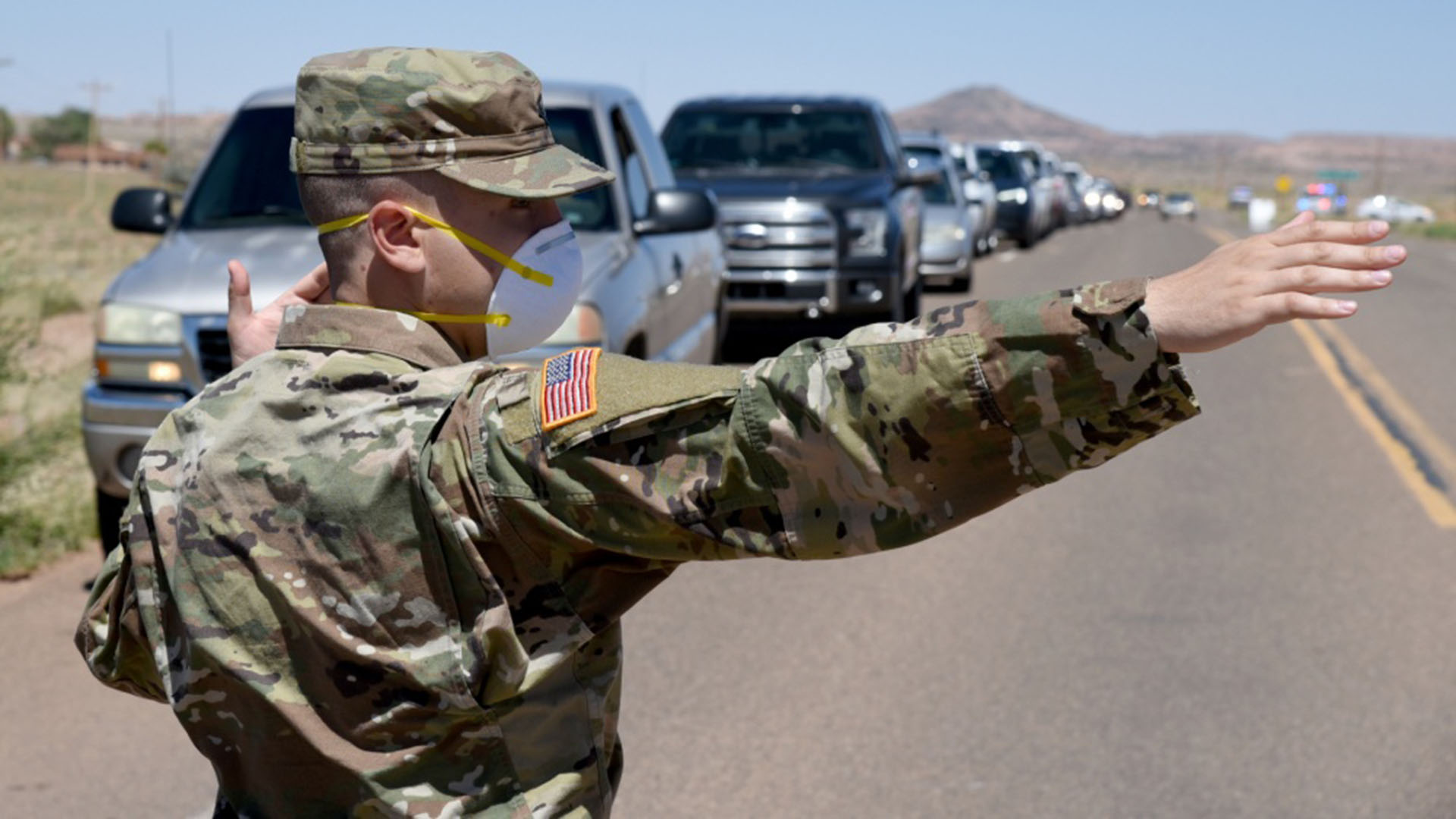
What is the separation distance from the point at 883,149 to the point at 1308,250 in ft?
42.8

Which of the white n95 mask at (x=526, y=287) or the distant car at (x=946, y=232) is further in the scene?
the distant car at (x=946, y=232)

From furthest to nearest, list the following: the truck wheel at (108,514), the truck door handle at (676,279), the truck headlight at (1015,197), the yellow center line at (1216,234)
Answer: the yellow center line at (1216,234) < the truck headlight at (1015,197) < the truck door handle at (676,279) < the truck wheel at (108,514)

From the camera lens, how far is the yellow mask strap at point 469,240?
1.87m

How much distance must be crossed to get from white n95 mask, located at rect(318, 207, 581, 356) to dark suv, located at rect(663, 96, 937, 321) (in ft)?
35.4

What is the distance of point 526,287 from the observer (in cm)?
200

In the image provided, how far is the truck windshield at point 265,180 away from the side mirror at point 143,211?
0.13 m

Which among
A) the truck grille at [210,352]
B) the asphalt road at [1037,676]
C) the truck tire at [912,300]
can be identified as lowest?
the truck tire at [912,300]

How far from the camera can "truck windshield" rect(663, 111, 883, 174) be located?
1423cm

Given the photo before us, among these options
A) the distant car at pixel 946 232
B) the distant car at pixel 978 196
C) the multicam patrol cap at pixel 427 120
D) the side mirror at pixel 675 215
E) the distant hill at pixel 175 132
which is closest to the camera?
the multicam patrol cap at pixel 427 120

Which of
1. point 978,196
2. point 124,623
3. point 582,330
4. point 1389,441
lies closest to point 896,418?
point 124,623

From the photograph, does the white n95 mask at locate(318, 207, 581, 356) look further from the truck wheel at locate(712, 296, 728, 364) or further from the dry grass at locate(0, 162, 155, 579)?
the truck wheel at locate(712, 296, 728, 364)

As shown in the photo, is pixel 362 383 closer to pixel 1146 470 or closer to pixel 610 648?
pixel 610 648

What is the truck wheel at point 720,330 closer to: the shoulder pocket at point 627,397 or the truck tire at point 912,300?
the truck tire at point 912,300

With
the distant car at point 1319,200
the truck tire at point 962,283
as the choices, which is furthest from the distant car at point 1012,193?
the truck tire at point 962,283
